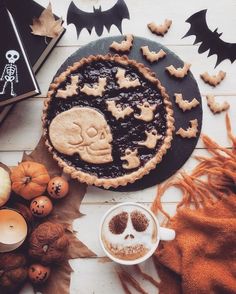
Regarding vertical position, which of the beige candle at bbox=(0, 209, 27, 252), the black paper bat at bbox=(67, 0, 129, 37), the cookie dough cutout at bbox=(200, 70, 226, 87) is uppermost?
the black paper bat at bbox=(67, 0, 129, 37)

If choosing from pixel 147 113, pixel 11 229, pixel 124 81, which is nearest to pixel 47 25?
pixel 124 81

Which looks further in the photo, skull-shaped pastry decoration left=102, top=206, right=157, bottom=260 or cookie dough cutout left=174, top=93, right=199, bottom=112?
cookie dough cutout left=174, top=93, right=199, bottom=112

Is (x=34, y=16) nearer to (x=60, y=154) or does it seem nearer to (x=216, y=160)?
(x=60, y=154)

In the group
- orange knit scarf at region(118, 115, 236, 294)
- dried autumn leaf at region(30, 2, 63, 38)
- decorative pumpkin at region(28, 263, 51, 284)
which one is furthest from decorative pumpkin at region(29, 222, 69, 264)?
dried autumn leaf at region(30, 2, 63, 38)

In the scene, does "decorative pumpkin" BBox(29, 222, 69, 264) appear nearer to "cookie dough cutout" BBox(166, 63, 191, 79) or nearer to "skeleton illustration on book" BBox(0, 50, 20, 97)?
"skeleton illustration on book" BBox(0, 50, 20, 97)

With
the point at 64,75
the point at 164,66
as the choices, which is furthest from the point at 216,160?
the point at 64,75
